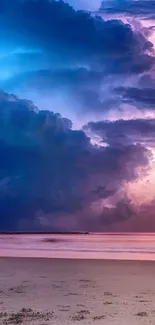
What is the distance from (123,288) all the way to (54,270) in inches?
360

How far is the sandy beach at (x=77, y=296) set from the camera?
46.2 feet

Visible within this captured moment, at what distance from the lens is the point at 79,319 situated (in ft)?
45.5

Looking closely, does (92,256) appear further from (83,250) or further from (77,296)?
(77,296)

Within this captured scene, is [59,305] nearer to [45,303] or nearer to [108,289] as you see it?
[45,303]

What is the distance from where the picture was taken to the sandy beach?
14078mm

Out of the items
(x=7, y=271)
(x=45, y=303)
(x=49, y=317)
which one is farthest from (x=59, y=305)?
(x=7, y=271)

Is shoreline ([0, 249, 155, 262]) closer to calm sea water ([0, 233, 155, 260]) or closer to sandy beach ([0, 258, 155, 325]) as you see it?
calm sea water ([0, 233, 155, 260])

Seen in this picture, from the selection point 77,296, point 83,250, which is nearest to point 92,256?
point 83,250

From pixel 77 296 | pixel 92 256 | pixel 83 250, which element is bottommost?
pixel 77 296

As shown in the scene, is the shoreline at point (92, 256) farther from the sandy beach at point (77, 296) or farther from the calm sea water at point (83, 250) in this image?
the sandy beach at point (77, 296)

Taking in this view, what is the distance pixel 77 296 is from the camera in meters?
18.3

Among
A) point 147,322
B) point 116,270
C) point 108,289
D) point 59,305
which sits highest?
point 116,270

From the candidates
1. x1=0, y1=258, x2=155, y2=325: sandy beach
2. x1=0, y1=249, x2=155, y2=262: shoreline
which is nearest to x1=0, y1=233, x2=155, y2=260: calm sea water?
x1=0, y1=249, x2=155, y2=262: shoreline

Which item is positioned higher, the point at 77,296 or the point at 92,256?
the point at 92,256
